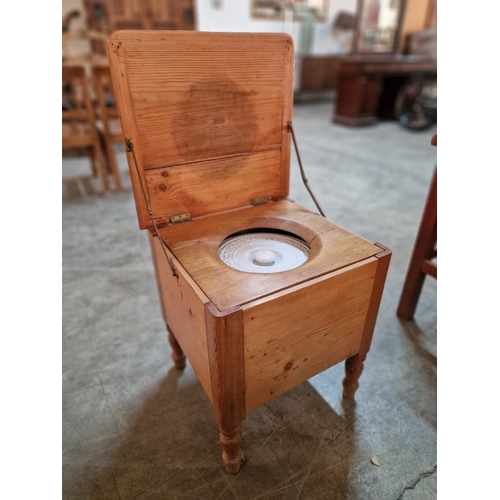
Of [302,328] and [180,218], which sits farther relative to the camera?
[180,218]

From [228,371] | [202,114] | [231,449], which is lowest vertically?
[231,449]

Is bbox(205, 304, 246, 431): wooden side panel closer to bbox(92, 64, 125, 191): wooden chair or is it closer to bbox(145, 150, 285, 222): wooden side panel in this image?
A: bbox(145, 150, 285, 222): wooden side panel

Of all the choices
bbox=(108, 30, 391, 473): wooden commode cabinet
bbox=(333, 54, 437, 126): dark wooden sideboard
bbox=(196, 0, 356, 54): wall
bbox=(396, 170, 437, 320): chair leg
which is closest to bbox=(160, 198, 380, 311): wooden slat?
bbox=(108, 30, 391, 473): wooden commode cabinet

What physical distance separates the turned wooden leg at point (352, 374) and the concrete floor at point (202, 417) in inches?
2.1

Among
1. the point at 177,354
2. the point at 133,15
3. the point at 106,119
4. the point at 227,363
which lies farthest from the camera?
the point at 133,15

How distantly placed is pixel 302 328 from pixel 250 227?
0.37 meters

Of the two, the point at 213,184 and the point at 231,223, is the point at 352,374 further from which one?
the point at 213,184

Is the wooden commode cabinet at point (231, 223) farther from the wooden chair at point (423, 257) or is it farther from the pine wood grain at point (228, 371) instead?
the wooden chair at point (423, 257)

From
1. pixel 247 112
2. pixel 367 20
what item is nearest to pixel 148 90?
pixel 247 112

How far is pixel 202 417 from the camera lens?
131cm

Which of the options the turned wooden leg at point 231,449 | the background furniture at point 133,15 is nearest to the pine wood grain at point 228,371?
the turned wooden leg at point 231,449

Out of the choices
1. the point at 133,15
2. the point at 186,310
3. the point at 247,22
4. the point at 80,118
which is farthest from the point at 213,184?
the point at 247,22

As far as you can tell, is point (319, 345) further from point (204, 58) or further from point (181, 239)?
point (204, 58)

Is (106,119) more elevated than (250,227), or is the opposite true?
(250,227)
